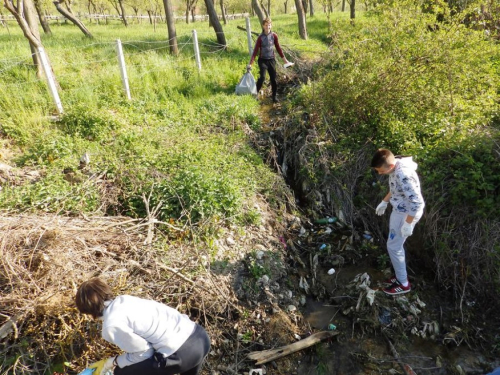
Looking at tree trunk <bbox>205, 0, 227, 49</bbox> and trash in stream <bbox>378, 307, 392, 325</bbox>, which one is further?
tree trunk <bbox>205, 0, 227, 49</bbox>

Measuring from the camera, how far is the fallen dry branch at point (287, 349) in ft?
11.1

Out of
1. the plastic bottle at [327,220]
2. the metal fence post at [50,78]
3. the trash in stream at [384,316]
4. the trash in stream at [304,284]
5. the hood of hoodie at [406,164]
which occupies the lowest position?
the trash in stream at [384,316]

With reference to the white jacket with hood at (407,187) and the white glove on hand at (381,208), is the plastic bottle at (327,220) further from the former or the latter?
the white jacket with hood at (407,187)

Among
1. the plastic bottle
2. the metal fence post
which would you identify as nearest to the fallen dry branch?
the plastic bottle

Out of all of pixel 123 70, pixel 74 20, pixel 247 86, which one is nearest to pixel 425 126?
pixel 247 86

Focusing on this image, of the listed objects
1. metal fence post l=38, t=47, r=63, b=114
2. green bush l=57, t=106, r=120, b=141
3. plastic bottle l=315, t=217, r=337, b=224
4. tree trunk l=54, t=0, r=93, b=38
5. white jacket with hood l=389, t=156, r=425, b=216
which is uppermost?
tree trunk l=54, t=0, r=93, b=38

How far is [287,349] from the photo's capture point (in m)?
3.50

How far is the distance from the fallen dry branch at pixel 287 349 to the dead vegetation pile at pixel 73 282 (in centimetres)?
49

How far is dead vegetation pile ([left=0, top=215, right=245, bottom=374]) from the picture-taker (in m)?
3.02

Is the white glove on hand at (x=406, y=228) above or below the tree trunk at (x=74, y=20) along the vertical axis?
below

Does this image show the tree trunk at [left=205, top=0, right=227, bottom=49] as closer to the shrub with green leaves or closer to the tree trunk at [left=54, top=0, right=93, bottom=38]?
the tree trunk at [left=54, top=0, right=93, bottom=38]

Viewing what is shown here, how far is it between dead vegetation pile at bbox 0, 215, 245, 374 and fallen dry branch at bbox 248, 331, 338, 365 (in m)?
0.49

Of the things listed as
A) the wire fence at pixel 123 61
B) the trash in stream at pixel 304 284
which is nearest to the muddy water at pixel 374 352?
the trash in stream at pixel 304 284

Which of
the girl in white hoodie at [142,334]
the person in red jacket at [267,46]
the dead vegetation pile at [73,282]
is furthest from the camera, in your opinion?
the person in red jacket at [267,46]
